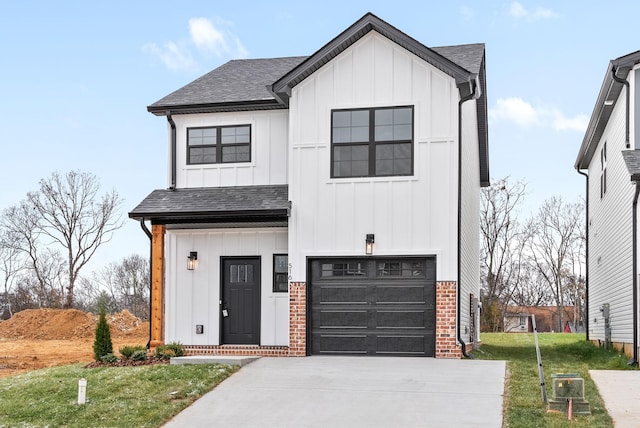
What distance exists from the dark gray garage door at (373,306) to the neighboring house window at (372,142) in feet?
6.18

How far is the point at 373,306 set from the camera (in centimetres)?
1730

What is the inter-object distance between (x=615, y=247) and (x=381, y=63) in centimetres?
747

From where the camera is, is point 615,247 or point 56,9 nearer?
point 615,247

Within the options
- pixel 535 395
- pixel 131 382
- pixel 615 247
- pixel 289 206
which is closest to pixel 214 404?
pixel 131 382

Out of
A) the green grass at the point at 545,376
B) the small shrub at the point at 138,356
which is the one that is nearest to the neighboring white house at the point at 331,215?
the green grass at the point at 545,376

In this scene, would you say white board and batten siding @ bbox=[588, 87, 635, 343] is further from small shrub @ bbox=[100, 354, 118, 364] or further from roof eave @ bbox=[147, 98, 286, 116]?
small shrub @ bbox=[100, 354, 118, 364]

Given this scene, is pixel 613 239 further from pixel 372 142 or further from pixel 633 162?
pixel 372 142

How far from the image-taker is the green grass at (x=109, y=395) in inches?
470

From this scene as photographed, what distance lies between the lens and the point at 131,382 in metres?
13.8

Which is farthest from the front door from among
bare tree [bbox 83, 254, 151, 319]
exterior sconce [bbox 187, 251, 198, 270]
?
bare tree [bbox 83, 254, 151, 319]

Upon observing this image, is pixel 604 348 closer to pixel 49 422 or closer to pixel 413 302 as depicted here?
pixel 413 302

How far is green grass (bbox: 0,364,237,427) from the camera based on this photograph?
11945 mm

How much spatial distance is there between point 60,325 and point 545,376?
2619cm

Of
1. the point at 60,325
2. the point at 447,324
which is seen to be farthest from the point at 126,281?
the point at 447,324
